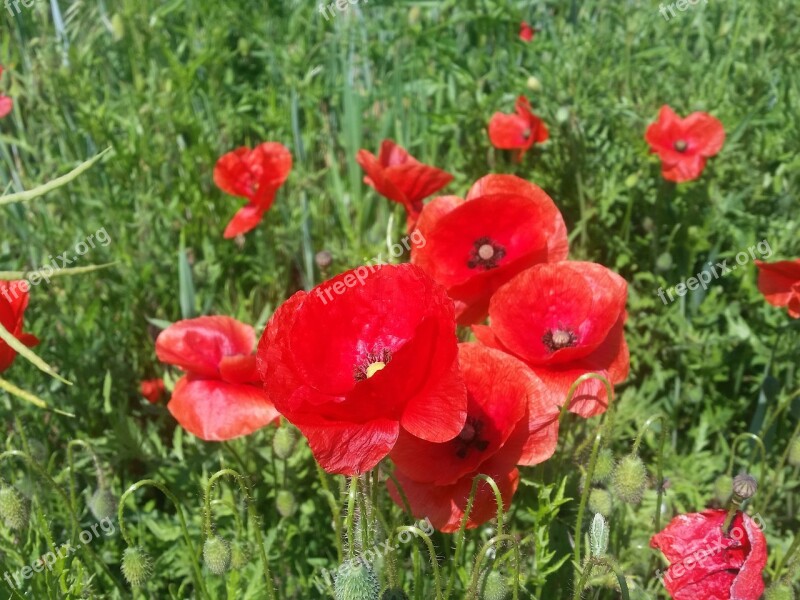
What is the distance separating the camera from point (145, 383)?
2760mm

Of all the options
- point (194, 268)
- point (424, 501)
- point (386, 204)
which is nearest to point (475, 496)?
point (424, 501)

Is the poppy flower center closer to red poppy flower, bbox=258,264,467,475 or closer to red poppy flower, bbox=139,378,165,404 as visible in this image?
red poppy flower, bbox=258,264,467,475

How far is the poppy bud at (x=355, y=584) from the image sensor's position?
1.24 meters

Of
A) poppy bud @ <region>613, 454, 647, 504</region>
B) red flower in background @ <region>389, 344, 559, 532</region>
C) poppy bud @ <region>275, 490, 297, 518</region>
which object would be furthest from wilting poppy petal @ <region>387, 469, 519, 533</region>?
poppy bud @ <region>275, 490, 297, 518</region>

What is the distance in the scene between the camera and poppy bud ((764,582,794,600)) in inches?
64.0

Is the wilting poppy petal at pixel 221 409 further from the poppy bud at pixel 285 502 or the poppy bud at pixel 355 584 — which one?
the poppy bud at pixel 355 584

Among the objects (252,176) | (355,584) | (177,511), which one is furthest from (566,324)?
(252,176)

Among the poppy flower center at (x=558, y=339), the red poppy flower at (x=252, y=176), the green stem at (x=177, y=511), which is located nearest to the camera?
the green stem at (x=177, y=511)

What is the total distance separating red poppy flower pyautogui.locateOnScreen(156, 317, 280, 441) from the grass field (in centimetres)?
25

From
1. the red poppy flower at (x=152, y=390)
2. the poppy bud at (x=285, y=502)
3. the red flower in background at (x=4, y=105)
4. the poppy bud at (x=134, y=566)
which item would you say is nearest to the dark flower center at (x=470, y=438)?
the poppy bud at (x=285, y=502)

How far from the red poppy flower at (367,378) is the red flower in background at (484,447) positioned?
0.21 metres

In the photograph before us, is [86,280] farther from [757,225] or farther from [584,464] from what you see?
[757,225]

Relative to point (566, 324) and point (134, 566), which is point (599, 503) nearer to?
point (566, 324)

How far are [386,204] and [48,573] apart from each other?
8.09 feet
